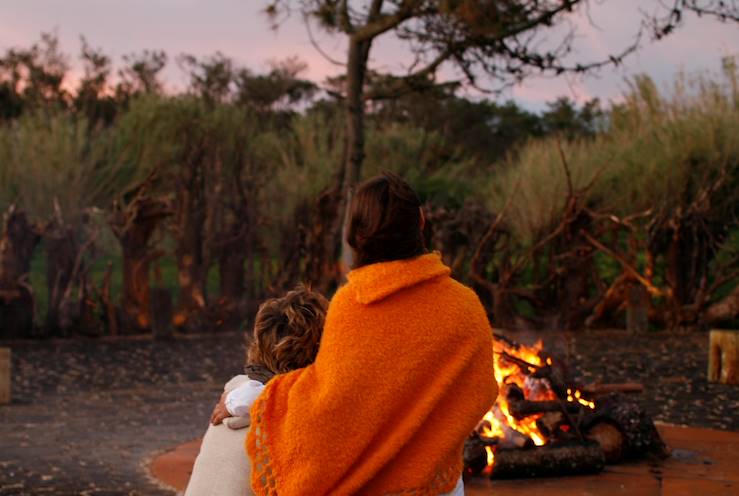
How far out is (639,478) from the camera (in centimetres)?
609

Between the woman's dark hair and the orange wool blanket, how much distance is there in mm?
34

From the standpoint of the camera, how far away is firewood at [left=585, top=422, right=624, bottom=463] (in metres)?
6.39

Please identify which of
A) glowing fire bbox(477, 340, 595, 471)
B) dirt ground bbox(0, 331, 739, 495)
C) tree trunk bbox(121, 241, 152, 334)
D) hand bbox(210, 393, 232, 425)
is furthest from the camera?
tree trunk bbox(121, 241, 152, 334)

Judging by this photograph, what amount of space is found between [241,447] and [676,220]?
14.0 m

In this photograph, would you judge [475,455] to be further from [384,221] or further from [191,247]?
[191,247]

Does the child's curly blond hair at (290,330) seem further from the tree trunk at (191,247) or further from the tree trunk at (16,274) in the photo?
the tree trunk at (191,247)

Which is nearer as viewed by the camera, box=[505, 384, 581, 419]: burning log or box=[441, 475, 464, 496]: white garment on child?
box=[441, 475, 464, 496]: white garment on child

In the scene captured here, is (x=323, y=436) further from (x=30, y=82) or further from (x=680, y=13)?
(x=30, y=82)

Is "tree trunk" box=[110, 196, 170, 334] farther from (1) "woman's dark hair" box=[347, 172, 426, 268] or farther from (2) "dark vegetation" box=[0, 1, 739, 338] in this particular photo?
(1) "woman's dark hair" box=[347, 172, 426, 268]

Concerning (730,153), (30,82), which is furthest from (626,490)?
(30,82)

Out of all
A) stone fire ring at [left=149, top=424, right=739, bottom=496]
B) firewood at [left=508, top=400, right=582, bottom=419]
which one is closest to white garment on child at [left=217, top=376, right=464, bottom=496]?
stone fire ring at [left=149, top=424, right=739, bottom=496]

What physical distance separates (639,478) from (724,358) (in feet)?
15.8

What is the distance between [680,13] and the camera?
13680mm

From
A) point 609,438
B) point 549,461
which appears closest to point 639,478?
point 609,438
